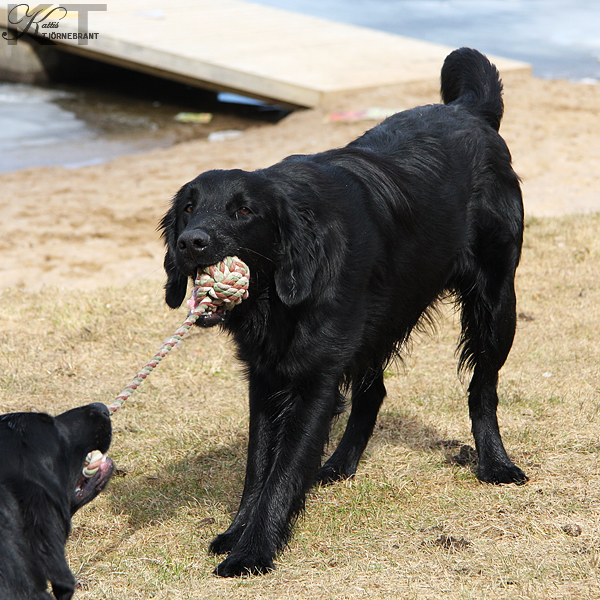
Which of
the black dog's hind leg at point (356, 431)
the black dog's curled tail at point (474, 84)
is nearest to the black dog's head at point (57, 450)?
the black dog's hind leg at point (356, 431)

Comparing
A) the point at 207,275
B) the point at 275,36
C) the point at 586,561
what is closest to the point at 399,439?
the point at 586,561

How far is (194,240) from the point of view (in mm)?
3006

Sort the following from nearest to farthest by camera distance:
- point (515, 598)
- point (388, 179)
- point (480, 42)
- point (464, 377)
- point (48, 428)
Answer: point (48, 428) < point (515, 598) < point (388, 179) < point (464, 377) < point (480, 42)

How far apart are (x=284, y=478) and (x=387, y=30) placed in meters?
16.2

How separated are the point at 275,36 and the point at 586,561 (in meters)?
11.8

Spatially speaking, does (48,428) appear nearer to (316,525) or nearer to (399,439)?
(316,525)

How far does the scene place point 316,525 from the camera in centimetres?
364

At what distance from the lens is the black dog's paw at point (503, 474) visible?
392 cm

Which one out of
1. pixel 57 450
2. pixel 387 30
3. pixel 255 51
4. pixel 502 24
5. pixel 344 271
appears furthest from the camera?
pixel 502 24

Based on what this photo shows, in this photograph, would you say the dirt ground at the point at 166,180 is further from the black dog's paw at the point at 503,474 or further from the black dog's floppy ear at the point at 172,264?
the black dog's paw at the point at 503,474

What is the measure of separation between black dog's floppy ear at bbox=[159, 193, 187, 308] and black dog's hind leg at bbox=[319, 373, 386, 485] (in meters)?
1.04

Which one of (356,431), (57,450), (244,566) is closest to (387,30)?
(356,431)

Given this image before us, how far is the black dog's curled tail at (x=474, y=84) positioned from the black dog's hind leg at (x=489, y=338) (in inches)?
30.2

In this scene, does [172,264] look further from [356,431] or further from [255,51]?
[255,51]
